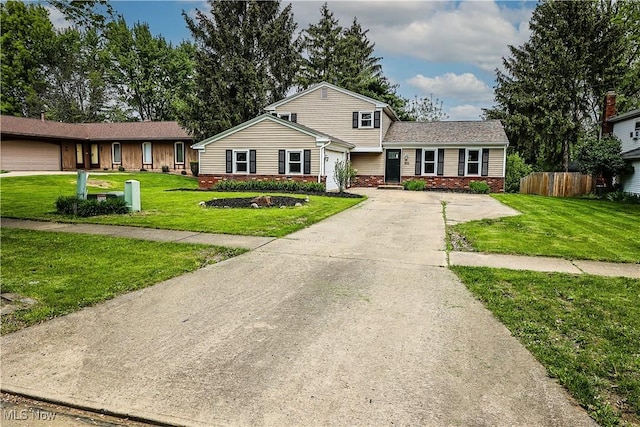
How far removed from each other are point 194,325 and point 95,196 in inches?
393

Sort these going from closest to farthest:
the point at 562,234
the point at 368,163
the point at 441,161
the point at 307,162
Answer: the point at 562,234 < the point at 307,162 < the point at 441,161 < the point at 368,163

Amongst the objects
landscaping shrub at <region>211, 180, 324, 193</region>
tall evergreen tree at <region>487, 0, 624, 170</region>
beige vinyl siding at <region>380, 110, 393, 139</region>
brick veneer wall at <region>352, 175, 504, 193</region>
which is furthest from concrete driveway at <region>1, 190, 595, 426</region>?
tall evergreen tree at <region>487, 0, 624, 170</region>

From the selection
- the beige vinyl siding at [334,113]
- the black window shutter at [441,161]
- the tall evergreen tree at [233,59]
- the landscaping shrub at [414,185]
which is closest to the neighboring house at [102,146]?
the tall evergreen tree at [233,59]

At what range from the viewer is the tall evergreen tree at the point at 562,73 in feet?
98.9

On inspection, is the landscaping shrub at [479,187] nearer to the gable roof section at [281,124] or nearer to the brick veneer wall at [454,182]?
the brick veneer wall at [454,182]

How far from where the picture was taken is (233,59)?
27.7 m

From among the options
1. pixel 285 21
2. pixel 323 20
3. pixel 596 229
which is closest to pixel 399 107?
pixel 323 20

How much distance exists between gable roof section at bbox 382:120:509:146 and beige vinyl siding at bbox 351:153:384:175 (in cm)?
121

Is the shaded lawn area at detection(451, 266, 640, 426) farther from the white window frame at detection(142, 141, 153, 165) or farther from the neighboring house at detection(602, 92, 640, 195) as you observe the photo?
the white window frame at detection(142, 141, 153, 165)

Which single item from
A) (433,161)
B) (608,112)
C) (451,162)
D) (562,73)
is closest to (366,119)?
(433,161)

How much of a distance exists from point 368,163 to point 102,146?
22.8m

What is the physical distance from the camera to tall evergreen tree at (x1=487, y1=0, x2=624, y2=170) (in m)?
30.2

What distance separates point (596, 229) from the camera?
35.3ft

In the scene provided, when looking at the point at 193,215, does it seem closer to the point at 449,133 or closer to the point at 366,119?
the point at 366,119
